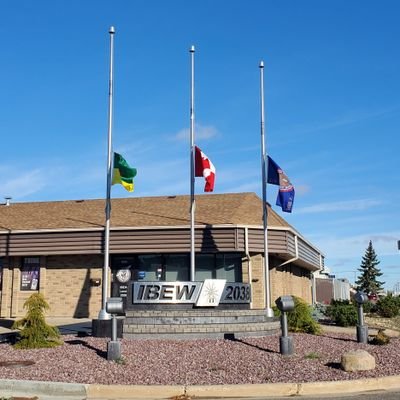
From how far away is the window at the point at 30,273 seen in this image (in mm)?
23594

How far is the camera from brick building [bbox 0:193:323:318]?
22.0 metres

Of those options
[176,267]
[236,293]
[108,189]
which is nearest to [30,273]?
[176,267]

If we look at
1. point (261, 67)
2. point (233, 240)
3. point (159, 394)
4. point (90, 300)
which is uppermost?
point (261, 67)

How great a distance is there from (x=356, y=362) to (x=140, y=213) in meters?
16.6

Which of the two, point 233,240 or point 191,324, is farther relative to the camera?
point 233,240

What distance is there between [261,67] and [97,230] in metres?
8.89

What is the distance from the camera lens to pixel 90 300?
22953 mm

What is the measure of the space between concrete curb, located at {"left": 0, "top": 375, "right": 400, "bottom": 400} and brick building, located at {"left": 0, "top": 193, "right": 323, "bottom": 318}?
526 inches

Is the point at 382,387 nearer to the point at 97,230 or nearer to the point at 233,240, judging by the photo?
the point at 233,240

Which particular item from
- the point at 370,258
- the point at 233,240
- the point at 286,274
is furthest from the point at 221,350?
the point at 370,258

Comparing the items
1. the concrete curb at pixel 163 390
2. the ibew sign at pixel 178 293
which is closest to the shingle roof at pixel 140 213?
the ibew sign at pixel 178 293

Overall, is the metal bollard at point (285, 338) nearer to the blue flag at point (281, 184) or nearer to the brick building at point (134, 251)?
the blue flag at point (281, 184)

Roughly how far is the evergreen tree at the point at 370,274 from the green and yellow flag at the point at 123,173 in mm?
76709

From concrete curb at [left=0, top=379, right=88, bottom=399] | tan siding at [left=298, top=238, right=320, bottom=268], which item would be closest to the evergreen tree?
tan siding at [left=298, top=238, right=320, bottom=268]
